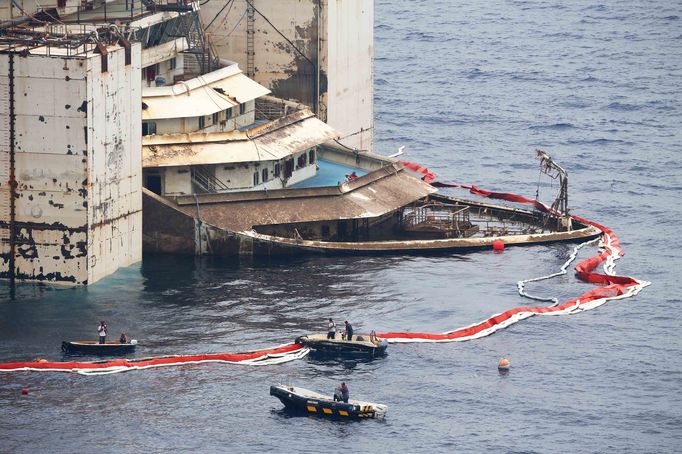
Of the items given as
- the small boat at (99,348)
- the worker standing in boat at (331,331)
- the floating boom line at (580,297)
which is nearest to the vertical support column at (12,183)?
the small boat at (99,348)

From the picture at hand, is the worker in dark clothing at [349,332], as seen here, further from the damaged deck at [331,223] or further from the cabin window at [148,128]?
the cabin window at [148,128]

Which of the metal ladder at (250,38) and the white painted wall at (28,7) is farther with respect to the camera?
the metal ladder at (250,38)

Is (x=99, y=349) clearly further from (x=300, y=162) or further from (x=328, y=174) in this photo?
(x=328, y=174)

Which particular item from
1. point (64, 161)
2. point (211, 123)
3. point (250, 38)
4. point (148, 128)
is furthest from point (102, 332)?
point (250, 38)

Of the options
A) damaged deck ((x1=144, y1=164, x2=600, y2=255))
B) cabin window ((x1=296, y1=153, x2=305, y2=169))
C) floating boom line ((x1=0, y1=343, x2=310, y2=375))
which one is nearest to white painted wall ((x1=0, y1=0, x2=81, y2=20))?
damaged deck ((x1=144, y1=164, x2=600, y2=255))

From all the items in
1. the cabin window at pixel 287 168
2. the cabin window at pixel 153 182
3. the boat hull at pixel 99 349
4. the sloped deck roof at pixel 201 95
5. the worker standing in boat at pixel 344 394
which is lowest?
the worker standing in boat at pixel 344 394

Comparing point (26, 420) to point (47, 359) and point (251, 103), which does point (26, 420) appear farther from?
point (251, 103)
